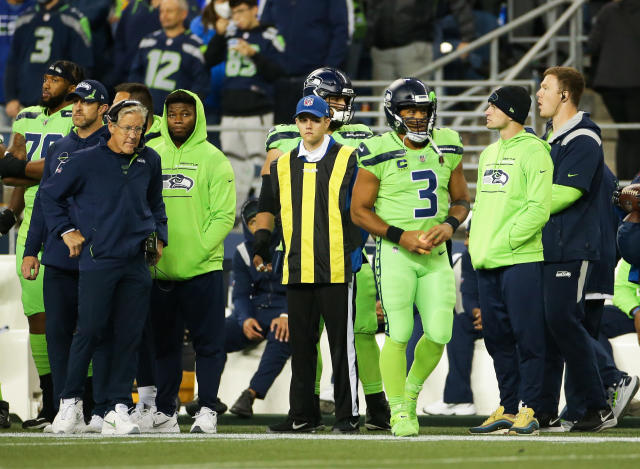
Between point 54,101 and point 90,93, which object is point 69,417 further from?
point 54,101

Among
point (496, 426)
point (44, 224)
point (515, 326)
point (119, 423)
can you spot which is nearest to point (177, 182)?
point (44, 224)

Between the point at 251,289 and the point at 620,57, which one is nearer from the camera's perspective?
the point at 251,289

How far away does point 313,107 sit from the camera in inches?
309

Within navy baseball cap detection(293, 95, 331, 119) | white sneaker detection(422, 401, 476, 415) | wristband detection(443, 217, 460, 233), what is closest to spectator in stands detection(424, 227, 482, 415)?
white sneaker detection(422, 401, 476, 415)

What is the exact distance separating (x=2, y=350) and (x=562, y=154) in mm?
4273

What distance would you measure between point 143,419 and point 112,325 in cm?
A: 60

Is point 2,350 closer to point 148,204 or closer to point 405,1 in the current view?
point 148,204

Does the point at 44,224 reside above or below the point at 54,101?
below

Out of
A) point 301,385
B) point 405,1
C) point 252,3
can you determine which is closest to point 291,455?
point 301,385

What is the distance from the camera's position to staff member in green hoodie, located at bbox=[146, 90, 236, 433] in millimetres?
8266

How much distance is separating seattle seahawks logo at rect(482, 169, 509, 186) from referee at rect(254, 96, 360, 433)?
745 millimetres

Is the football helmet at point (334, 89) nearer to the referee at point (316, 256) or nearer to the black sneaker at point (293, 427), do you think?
the referee at point (316, 256)

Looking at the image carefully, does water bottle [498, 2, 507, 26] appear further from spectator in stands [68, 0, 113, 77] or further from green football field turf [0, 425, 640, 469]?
green football field turf [0, 425, 640, 469]

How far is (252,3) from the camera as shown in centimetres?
1252
